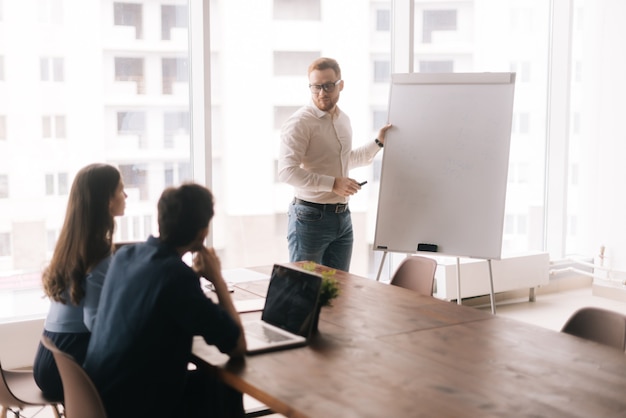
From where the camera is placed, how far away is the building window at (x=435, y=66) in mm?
6086

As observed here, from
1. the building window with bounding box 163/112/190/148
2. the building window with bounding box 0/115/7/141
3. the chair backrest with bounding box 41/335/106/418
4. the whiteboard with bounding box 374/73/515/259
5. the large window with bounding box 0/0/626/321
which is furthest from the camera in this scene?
the building window with bounding box 163/112/190/148

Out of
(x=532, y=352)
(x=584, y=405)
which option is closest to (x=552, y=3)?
(x=532, y=352)

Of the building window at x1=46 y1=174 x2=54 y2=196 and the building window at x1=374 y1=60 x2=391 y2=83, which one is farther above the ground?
the building window at x1=374 y1=60 x2=391 y2=83

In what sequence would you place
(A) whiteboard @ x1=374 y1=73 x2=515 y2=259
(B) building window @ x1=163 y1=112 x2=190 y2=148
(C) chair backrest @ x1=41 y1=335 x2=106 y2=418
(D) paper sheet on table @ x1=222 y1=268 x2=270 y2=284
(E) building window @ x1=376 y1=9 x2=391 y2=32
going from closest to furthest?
(C) chair backrest @ x1=41 y1=335 x2=106 y2=418
(D) paper sheet on table @ x1=222 y1=268 x2=270 y2=284
(A) whiteboard @ x1=374 y1=73 x2=515 y2=259
(B) building window @ x1=163 y1=112 x2=190 y2=148
(E) building window @ x1=376 y1=9 x2=391 y2=32

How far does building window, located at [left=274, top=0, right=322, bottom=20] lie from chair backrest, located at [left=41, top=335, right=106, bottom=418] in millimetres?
3658

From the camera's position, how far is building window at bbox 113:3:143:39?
4688 millimetres

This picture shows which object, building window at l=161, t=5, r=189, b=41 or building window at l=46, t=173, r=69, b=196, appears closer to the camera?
building window at l=46, t=173, r=69, b=196

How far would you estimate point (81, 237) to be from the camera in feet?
8.50

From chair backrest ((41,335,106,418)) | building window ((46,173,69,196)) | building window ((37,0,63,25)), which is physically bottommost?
chair backrest ((41,335,106,418))

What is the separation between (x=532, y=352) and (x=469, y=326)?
350mm

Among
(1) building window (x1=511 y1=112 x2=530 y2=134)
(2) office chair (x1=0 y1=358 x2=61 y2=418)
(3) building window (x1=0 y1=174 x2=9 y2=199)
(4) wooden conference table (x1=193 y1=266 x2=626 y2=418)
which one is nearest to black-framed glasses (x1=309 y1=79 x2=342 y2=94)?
(4) wooden conference table (x1=193 y1=266 x2=626 y2=418)

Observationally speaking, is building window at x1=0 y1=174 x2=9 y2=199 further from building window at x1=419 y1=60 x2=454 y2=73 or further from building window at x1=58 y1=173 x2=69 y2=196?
building window at x1=419 y1=60 x2=454 y2=73

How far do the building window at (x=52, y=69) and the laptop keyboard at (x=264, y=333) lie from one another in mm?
2684

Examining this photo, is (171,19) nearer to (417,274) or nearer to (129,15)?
(129,15)
